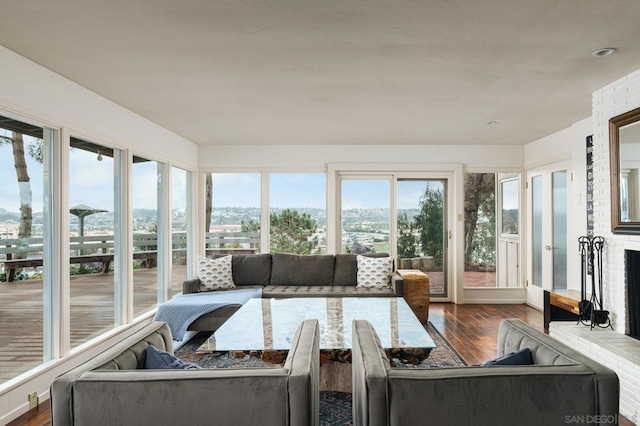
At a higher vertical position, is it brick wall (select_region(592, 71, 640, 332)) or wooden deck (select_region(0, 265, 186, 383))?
brick wall (select_region(592, 71, 640, 332))

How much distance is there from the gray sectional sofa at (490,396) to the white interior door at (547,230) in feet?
14.5

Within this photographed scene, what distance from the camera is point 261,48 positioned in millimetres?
2721

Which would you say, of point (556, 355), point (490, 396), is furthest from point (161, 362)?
point (556, 355)

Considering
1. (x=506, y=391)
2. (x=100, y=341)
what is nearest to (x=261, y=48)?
(x=506, y=391)

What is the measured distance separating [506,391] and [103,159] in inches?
155

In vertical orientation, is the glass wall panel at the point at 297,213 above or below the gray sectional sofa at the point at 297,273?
above

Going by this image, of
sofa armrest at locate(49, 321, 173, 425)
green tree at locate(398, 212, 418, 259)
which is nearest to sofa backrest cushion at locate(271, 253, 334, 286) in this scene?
green tree at locate(398, 212, 418, 259)

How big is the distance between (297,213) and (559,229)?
366 cm

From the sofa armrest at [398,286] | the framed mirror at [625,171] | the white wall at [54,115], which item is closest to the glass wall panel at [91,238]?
the white wall at [54,115]

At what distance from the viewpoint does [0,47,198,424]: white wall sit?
8.94 ft

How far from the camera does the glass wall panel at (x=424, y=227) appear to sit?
6496mm

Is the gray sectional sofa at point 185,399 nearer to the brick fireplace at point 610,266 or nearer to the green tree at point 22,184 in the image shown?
the green tree at point 22,184

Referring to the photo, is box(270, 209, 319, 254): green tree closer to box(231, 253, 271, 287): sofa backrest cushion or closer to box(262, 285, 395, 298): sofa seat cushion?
box(231, 253, 271, 287): sofa backrest cushion

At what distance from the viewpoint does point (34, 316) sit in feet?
10.1
